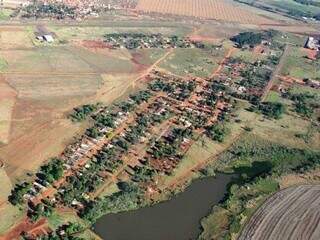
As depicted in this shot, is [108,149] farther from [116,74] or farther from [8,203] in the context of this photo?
[116,74]

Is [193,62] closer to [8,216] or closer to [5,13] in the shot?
[5,13]

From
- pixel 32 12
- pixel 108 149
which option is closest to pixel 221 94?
pixel 108 149

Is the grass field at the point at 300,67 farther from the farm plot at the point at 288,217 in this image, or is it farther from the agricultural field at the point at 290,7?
the farm plot at the point at 288,217

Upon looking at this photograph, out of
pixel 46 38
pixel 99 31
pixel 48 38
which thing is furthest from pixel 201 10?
pixel 46 38

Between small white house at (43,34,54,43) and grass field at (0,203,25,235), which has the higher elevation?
grass field at (0,203,25,235)

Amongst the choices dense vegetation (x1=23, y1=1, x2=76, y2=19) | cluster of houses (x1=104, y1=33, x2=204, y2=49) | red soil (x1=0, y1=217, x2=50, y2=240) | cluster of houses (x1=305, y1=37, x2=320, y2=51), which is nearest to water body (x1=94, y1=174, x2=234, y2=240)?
red soil (x1=0, y1=217, x2=50, y2=240)

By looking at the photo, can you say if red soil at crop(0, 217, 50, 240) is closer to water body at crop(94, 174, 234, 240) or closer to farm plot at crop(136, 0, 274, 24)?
water body at crop(94, 174, 234, 240)
